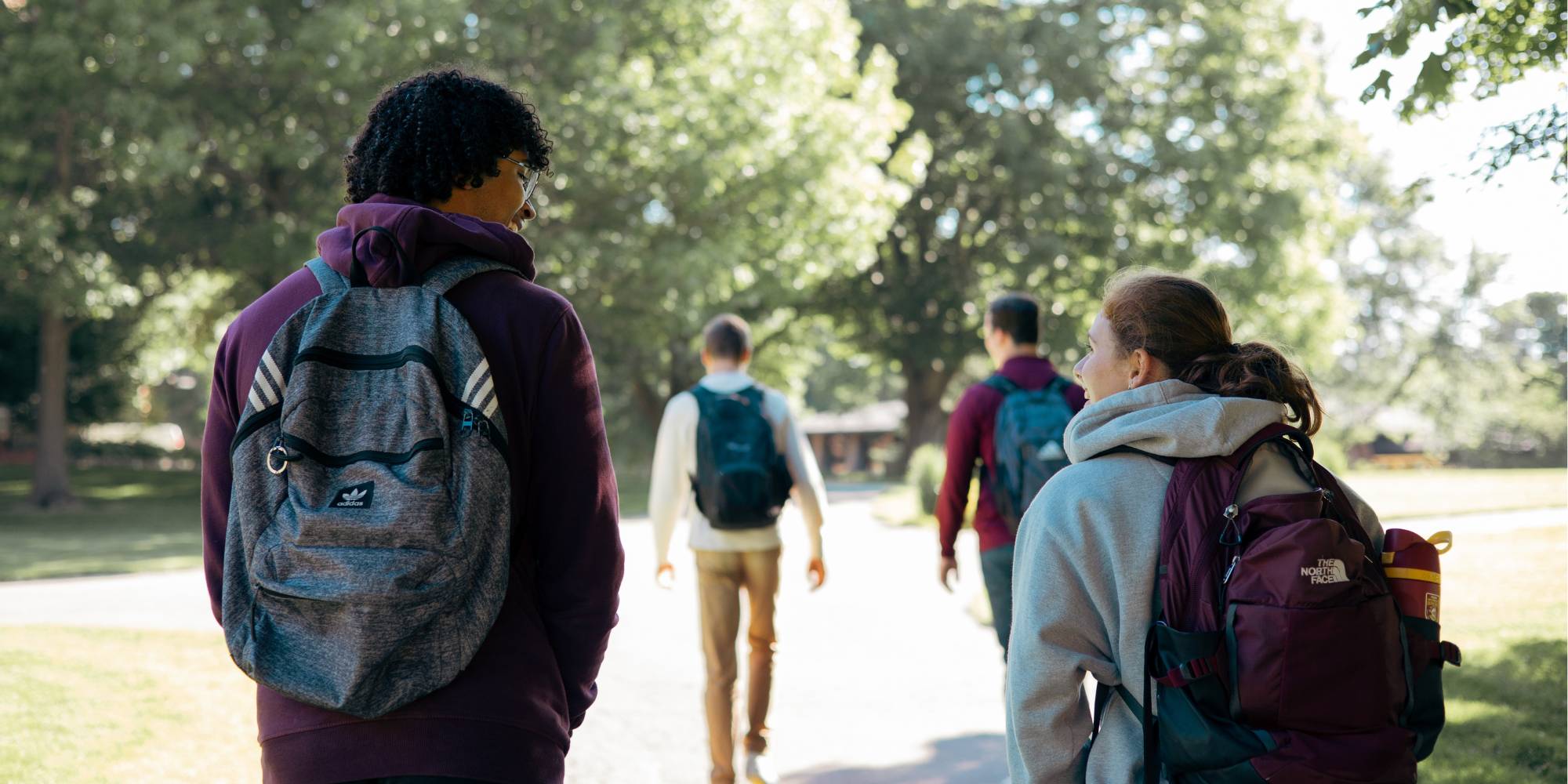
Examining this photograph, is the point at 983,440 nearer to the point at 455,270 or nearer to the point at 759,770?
the point at 759,770

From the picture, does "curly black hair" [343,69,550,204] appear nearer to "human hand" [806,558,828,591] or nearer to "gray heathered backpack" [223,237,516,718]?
"gray heathered backpack" [223,237,516,718]

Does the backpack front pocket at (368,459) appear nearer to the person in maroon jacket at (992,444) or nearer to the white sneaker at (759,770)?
the person in maroon jacket at (992,444)

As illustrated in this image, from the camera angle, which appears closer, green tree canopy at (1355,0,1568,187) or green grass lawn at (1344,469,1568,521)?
green tree canopy at (1355,0,1568,187)

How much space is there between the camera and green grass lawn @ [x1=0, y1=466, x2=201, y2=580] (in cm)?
1611

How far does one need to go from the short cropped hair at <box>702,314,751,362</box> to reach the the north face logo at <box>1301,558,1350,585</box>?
399 cm

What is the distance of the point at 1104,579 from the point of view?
227cm

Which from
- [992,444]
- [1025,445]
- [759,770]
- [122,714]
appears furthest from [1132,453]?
[122,714]

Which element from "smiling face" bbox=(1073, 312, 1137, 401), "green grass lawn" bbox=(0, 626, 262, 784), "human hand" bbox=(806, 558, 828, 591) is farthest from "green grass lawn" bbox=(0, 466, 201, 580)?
"smiling face" bbox=(1073, 312, 1137, 401)

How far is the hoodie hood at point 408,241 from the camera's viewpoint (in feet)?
7.25

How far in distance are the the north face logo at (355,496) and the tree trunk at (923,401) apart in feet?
119

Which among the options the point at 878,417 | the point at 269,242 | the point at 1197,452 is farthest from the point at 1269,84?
the point at 878,417

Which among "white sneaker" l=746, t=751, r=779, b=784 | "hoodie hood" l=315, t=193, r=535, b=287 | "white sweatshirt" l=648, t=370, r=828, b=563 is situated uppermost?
"hoodie hood" l=315, t=193, r=535, b=287

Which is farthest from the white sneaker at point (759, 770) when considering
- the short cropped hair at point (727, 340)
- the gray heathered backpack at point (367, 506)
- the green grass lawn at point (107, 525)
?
the green grass lawn at point (107, 525)

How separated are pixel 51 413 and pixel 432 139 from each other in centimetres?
2652
